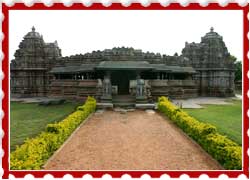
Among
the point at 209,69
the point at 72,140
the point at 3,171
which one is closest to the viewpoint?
the point at 3,171

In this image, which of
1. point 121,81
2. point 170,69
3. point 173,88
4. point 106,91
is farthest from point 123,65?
point 173,88

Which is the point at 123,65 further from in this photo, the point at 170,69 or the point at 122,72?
the point at 170,69

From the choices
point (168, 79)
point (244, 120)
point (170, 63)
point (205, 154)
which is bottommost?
point (205, 154)

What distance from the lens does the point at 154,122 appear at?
13508 millimetres

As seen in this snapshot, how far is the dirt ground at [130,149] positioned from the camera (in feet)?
23.5

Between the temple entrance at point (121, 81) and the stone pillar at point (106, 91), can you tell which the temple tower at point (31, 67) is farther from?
the stone pillar at point (106, 91)

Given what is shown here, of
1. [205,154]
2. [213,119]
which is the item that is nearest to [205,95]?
[213,119]

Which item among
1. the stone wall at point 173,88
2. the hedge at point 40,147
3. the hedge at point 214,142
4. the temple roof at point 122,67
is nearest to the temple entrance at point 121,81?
the temple roof at point 122,67

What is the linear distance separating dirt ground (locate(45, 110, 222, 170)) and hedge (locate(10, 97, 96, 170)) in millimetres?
283

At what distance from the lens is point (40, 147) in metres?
7.07

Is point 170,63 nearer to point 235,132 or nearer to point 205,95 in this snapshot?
point 205,95

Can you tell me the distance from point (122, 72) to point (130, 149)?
1459 centimetres

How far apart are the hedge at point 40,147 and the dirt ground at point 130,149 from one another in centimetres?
28

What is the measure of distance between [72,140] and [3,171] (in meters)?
4.25
